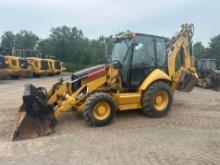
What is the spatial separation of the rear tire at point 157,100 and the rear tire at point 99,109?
1041mm

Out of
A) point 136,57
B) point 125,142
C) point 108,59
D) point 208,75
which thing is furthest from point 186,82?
point 208,75

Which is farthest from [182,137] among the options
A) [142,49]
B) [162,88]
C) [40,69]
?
[40,69]

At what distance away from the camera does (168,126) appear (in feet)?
28.1

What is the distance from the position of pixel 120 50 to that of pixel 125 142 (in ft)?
11.8

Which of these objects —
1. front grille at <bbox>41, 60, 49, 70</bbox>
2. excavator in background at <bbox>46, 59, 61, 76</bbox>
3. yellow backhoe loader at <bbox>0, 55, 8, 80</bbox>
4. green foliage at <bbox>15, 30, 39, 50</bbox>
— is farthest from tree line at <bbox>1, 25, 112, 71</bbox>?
yellow backhoe loader at <bbox>0, 55, 8, 80</bbox>

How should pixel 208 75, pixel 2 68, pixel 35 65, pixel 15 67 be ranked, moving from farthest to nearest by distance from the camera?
1. pixel 35 65
2. pixel 15 67
3. pixel 2 68
4. pixel 208 75

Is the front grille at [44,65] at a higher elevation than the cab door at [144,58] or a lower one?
higher

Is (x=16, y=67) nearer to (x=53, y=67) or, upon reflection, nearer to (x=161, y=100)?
(x=53, y=67)

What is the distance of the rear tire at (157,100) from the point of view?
30.7 feet

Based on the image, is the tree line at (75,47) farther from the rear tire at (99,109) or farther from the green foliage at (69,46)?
the rear tire at (99,109)

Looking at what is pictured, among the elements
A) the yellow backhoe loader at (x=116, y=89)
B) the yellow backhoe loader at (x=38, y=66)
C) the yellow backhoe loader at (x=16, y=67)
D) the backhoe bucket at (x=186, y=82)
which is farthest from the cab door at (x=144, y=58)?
the yellow backhoe loader at (x=38, y=66)

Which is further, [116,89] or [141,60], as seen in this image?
[141,60]

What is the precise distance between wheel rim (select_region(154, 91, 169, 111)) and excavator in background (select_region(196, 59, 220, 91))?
10.5 m

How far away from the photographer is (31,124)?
7926mm
